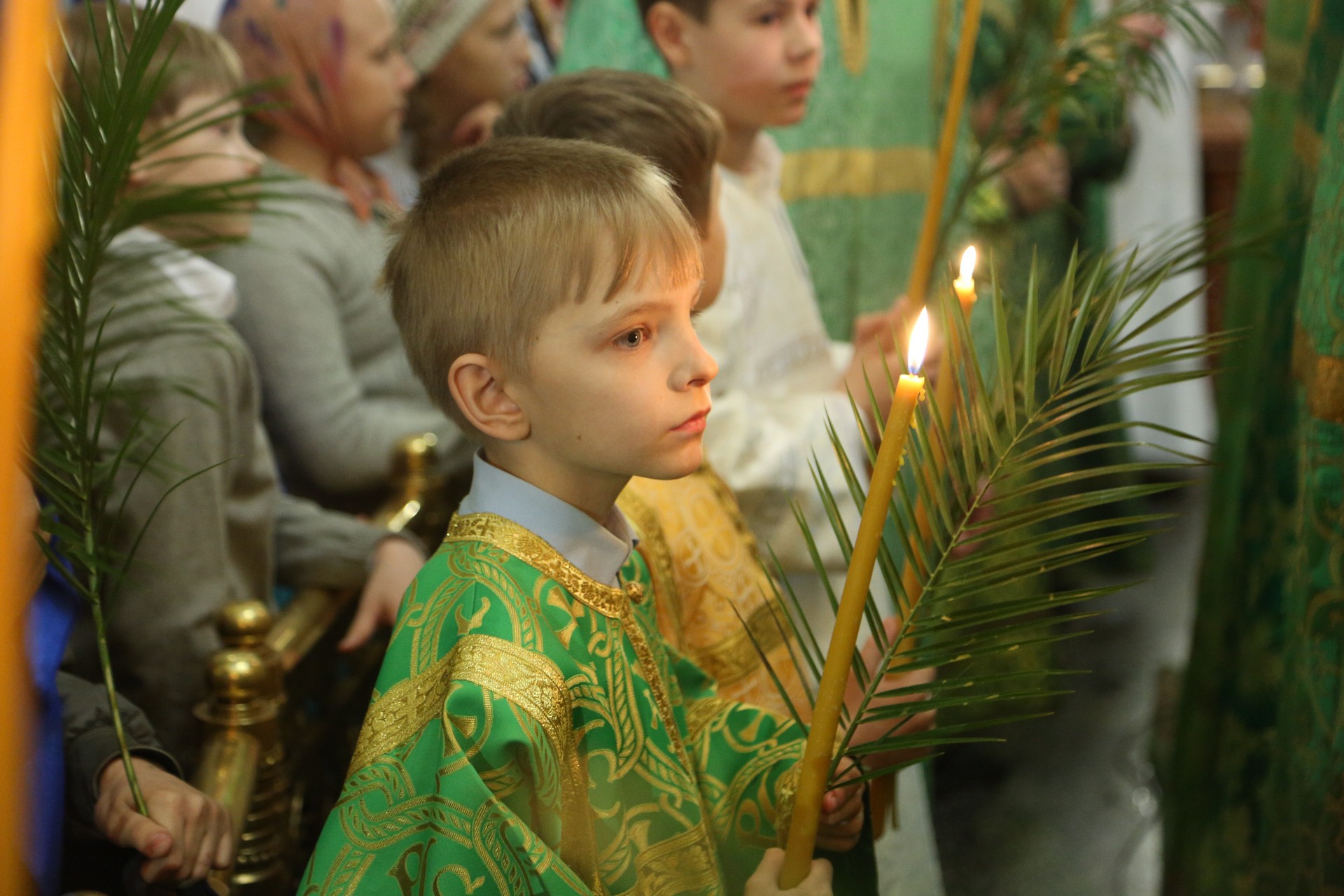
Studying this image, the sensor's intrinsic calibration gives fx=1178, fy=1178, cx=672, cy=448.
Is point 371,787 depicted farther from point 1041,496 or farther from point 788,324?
point 1041,496

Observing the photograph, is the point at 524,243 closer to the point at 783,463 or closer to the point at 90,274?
the point at 90,274

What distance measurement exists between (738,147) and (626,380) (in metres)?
0.82

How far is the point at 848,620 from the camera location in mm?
647

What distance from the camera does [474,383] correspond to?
760 millimetres

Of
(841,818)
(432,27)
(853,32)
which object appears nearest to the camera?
(841,818)

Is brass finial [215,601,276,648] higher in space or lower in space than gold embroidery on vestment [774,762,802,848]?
higher

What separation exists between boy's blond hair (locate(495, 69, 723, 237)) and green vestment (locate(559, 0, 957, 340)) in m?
1.05

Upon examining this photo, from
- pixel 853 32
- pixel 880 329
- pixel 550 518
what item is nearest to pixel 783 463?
pixel 880 329

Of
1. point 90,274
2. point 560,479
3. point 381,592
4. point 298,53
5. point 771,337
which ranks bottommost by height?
point 381,592

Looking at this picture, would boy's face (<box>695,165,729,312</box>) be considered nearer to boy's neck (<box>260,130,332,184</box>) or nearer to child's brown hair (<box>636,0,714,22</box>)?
child's brown hair (<box>636,0,714,22</box>)

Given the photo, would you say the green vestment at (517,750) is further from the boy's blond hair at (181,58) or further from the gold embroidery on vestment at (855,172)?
the gold embroidery on vestment at (855,172)

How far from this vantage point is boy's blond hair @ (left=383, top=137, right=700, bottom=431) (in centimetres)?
73

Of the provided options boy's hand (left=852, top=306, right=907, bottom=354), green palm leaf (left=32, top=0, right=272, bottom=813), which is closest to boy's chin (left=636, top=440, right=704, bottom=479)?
green palm leaf (left=32, top=0, right=272, bottom=813)

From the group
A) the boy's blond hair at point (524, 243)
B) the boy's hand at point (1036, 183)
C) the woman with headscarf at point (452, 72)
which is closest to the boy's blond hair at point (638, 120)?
the boy's blond hair at point (524, 243)
